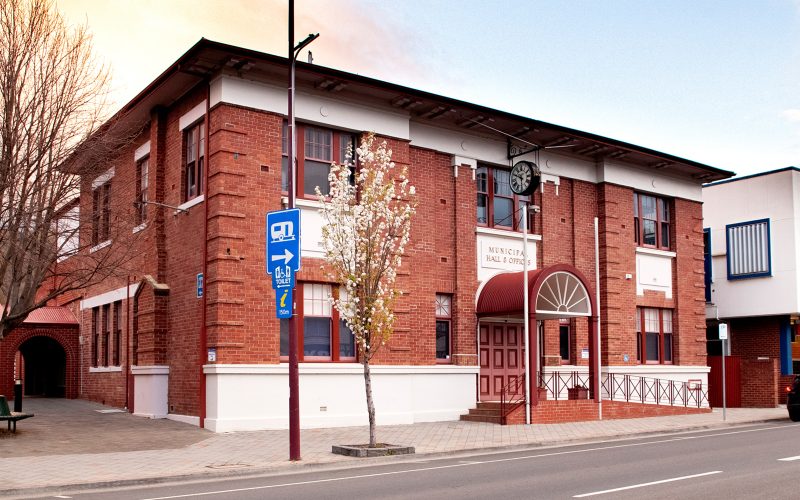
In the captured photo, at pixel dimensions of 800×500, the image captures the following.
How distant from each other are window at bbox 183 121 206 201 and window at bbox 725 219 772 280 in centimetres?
2187

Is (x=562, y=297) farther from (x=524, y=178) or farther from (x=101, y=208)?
(x=101, y=208)

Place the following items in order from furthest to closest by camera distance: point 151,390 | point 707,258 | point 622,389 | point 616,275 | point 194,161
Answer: point 707,258 < point 616,275 < point 622,389 < point 151,390 < point 194,161

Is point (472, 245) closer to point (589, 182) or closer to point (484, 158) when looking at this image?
point (484, 158)

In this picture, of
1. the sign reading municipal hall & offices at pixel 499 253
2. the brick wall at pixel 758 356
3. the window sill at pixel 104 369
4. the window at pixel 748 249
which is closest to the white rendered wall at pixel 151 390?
the window sill at pixel 104 369

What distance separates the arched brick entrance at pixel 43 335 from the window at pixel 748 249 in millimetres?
24603

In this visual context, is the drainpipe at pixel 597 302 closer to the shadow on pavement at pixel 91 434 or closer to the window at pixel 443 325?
the window at pixel 443 325

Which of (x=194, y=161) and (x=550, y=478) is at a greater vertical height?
(x=194, y=161)

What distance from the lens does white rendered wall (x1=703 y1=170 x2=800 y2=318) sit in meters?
32.4

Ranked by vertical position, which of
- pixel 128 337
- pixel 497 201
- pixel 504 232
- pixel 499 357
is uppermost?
pixel 497 201

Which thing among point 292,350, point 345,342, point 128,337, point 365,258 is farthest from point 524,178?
point 128,337

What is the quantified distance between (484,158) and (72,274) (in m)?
12.0

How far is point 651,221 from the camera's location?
30875mm

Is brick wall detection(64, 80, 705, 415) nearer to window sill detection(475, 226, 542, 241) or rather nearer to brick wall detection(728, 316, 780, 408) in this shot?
window sill detection(475, 226, 542, 241)

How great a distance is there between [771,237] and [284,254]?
912 inches
